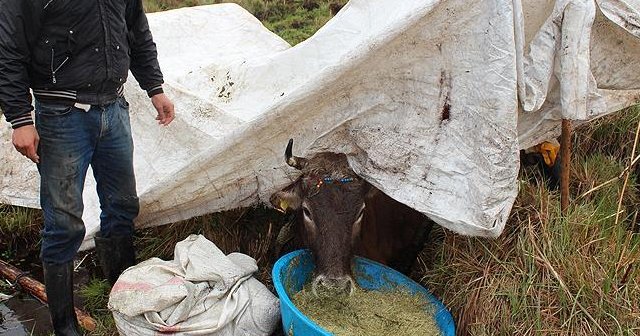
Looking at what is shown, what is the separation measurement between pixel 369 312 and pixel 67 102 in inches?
77.1

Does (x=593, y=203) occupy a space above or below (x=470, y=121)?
below

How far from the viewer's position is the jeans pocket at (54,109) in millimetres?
3594

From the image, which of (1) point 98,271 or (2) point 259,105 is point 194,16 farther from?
(1) point 98,271

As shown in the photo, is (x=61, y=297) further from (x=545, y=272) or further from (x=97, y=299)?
(x=545, y=272)

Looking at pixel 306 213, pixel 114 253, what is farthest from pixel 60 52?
pixel 306 213

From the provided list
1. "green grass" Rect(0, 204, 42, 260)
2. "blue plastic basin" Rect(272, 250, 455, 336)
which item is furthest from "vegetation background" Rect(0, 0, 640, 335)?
"green grass" Rect(0, 204, 42, 260)

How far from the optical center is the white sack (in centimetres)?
366

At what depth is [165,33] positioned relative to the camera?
6090 millimetres

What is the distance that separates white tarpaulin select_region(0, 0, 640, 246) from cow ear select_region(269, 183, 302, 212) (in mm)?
90

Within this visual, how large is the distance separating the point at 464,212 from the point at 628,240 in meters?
1.09

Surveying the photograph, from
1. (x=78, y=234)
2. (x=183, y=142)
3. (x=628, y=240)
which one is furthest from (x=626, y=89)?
(x=78, y=234)

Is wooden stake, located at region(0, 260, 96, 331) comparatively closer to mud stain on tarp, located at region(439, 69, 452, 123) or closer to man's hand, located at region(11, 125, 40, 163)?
man's hand, located at region(11, 125, 40, 163)

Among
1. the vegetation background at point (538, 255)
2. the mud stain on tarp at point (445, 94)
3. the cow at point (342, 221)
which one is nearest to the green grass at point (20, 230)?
the vegetation background at point (538, 255)

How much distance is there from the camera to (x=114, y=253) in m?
4.43
